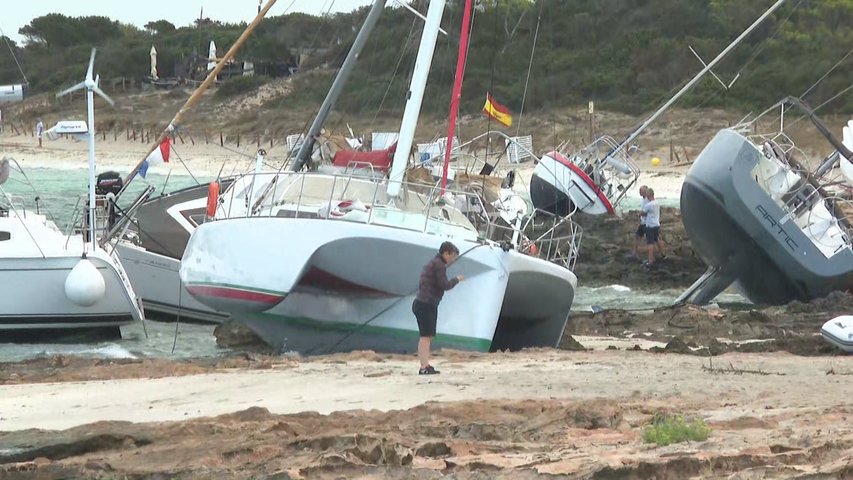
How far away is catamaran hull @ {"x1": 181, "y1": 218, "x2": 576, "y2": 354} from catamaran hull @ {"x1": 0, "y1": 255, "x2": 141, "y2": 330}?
2.50 metres

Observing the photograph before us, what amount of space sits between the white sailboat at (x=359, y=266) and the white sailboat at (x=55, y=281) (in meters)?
2.39

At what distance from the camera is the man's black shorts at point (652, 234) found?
92.5 ft

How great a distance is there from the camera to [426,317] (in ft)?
43.1

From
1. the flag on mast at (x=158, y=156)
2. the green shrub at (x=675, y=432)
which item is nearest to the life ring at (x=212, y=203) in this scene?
the flag on mast at (x=158, y=156)

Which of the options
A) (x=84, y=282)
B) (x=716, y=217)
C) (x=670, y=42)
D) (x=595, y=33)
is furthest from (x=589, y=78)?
(x=84, y=282)

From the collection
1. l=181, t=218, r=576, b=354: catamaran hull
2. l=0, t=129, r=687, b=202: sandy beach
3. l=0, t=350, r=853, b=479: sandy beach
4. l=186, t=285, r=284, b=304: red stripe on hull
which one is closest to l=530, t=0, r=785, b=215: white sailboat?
l=181, t=218, r=576, b=354: catamaran hull

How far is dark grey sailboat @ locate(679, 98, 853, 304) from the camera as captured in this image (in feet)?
71.3

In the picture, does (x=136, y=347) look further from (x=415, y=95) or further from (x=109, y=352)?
(x=415, y=95)

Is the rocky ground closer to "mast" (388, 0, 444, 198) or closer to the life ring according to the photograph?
"mast" (388, 0, 444, 198)

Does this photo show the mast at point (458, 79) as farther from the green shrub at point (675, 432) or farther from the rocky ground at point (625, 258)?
the rocky ground at point (625, 258)

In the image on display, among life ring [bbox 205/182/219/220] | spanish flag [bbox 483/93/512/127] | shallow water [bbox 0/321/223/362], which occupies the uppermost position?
spanish flag [bbox 483/93/512/127]

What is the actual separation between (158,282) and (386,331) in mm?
6780

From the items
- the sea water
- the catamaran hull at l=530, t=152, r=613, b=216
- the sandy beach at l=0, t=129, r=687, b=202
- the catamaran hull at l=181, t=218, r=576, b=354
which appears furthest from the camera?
the sandy beach at l=0, t=129, r=687, b=202

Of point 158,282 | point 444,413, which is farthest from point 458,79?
point 444,413
